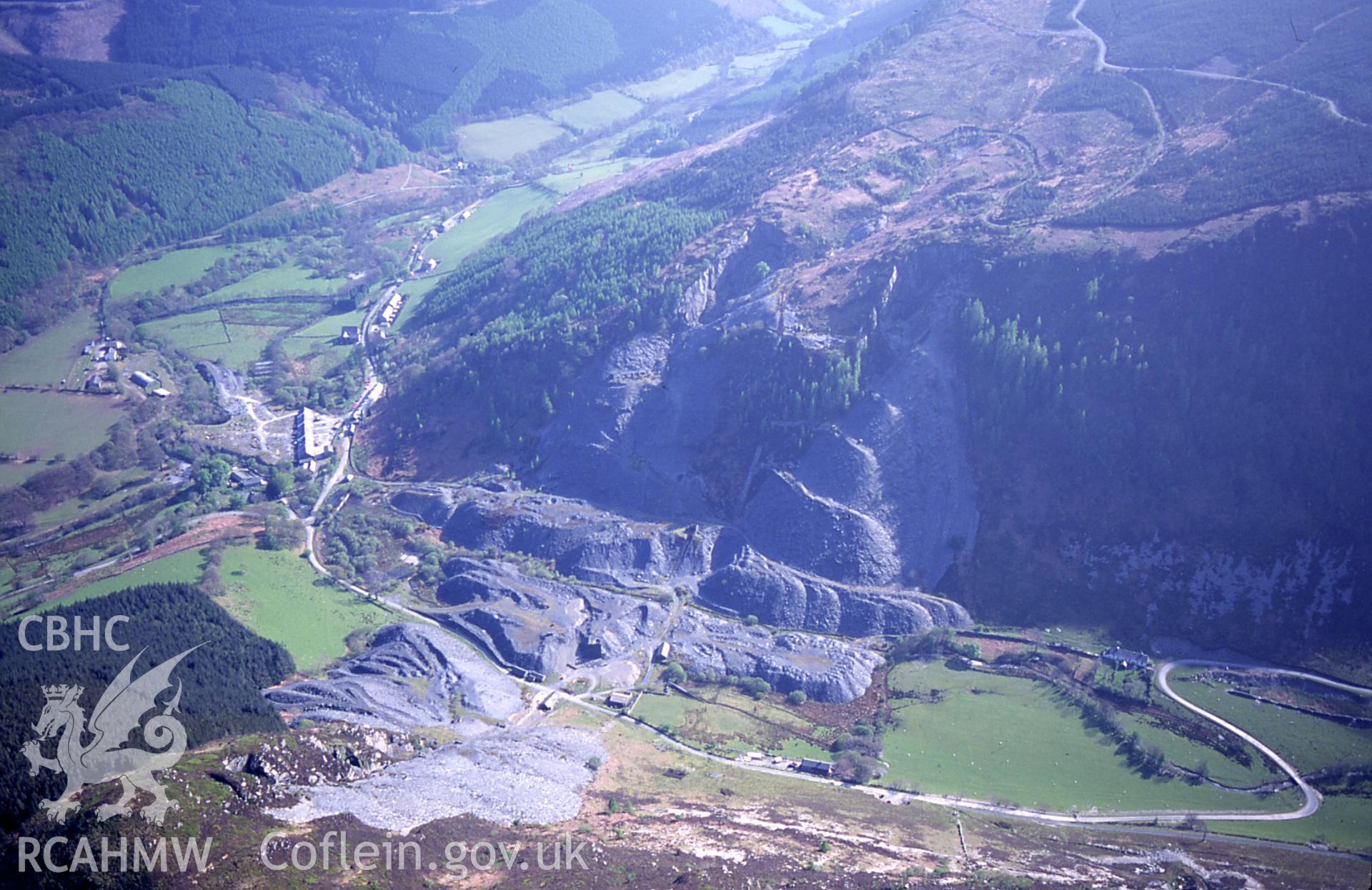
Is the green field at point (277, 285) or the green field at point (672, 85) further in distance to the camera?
the green field at point (672, 85)

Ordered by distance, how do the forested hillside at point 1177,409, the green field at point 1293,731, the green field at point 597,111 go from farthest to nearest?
1. the green field at point 597,111
2. the forested hillside at point 1177,409
3. the green field at point 1293,731

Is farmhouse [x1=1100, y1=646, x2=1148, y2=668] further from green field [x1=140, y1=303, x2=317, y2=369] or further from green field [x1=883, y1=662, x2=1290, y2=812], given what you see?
green field [x1=140, y1=303, x2=317, y2=369]

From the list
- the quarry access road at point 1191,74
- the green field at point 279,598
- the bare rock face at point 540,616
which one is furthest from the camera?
the quarry access road at point 1191,74

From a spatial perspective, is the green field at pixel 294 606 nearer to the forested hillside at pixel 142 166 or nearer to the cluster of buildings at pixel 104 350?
the cluster of buildings at pixel 104 350

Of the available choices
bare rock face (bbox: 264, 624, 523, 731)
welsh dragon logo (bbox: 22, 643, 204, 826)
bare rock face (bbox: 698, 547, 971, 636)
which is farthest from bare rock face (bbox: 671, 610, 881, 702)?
welsh dragon logo (bbox: 22, 643, 204, 826)

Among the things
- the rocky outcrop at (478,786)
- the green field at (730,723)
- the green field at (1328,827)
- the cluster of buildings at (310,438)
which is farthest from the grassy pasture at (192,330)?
the green field at (1328,827)

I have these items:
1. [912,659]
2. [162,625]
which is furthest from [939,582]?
[162,625]

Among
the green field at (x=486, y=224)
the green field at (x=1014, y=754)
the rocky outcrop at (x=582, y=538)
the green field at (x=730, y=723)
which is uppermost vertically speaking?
the green field at (x=486, y=224)
